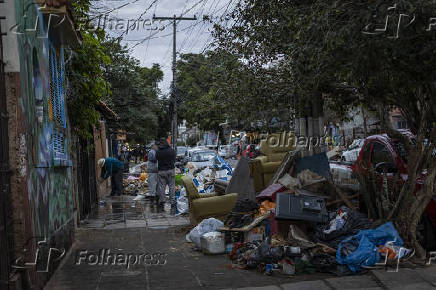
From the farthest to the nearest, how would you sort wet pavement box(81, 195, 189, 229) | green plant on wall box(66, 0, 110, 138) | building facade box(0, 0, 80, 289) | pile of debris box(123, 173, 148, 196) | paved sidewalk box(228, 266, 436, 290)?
pile of debris box(123, 173, 148, 196)
wet pavement box(81, 195, 189, 229)
green plant on wall box(66, 0, 110, 138)
paved sidewalk box(228, 266, 436, 290)
building facade box(0, 0, 80, 289)

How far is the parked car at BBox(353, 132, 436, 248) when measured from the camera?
7.55 meters

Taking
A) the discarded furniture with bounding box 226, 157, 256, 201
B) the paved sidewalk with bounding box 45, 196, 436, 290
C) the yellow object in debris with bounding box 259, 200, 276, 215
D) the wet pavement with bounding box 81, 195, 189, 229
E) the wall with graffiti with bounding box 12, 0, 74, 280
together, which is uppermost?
the wall with graffiti with bounding box 12, 0, 74, 280

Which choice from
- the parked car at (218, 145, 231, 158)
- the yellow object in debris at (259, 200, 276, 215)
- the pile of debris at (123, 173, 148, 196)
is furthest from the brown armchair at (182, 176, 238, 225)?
the parked car at (218, 145, 231, 158)

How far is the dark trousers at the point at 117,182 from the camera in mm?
18078

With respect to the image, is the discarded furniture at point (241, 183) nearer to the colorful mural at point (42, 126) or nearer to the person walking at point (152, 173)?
the colorful mural at point (42, 126)

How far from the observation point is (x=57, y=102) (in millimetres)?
8539

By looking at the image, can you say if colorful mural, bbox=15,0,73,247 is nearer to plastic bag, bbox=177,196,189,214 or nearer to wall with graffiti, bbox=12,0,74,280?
wall with graffiti, bbox=12,0,74,280

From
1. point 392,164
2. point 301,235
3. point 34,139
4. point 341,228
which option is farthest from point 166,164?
point 34,139

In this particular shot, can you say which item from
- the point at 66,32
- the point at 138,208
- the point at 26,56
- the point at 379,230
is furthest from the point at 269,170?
the point at 26,56

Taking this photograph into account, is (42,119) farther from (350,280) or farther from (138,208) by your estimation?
(138,208)

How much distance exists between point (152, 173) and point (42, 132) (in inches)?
377

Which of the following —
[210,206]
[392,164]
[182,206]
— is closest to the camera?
[392,164]

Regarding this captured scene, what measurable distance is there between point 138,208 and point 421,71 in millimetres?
10378

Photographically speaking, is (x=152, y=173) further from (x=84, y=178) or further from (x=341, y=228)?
(x=341, y=228)
